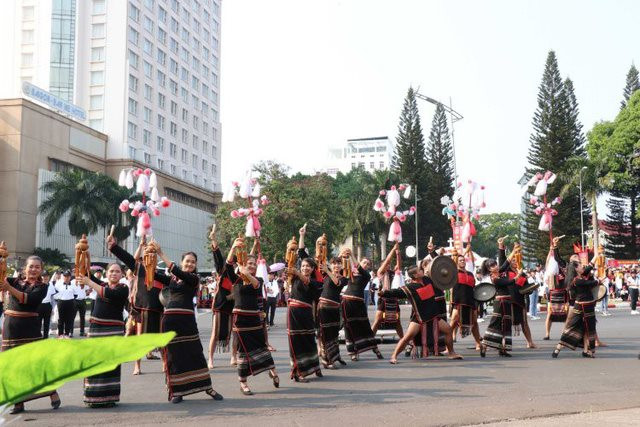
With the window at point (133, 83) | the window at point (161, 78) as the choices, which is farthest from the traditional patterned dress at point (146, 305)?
the window at point (161, 78)

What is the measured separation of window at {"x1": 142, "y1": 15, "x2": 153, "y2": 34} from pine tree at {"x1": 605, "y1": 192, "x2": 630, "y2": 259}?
4264 cm

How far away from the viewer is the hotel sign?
47656mm

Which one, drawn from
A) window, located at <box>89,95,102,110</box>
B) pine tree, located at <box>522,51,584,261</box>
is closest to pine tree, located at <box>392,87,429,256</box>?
pine tree, located at <box>522,51,584,261</box>

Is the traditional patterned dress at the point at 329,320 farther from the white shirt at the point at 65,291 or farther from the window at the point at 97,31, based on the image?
the window at the point at 97,31

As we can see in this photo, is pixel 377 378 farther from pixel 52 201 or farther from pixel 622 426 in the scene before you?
pixel 52 201

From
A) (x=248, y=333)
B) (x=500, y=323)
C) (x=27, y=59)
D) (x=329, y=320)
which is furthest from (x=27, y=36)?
(x=248, y=333)

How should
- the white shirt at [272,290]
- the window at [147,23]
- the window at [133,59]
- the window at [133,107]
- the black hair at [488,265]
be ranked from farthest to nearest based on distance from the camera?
the window at [147,23]
the window at [133,59]
the window at [133,107]
the white shirt at [272,290]
the black hair at [488,265]

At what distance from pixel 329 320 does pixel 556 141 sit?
43.6 meters

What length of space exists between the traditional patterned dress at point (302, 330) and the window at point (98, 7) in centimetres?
5640

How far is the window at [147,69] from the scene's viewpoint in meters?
63.7

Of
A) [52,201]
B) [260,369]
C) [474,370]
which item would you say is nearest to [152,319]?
[260,369]

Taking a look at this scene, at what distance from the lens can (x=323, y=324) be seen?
36.9ft

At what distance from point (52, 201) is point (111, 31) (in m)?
21.6

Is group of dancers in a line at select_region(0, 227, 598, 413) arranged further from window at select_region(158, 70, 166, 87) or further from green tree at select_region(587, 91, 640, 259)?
window at select_region(158, 70, 166, 87)
